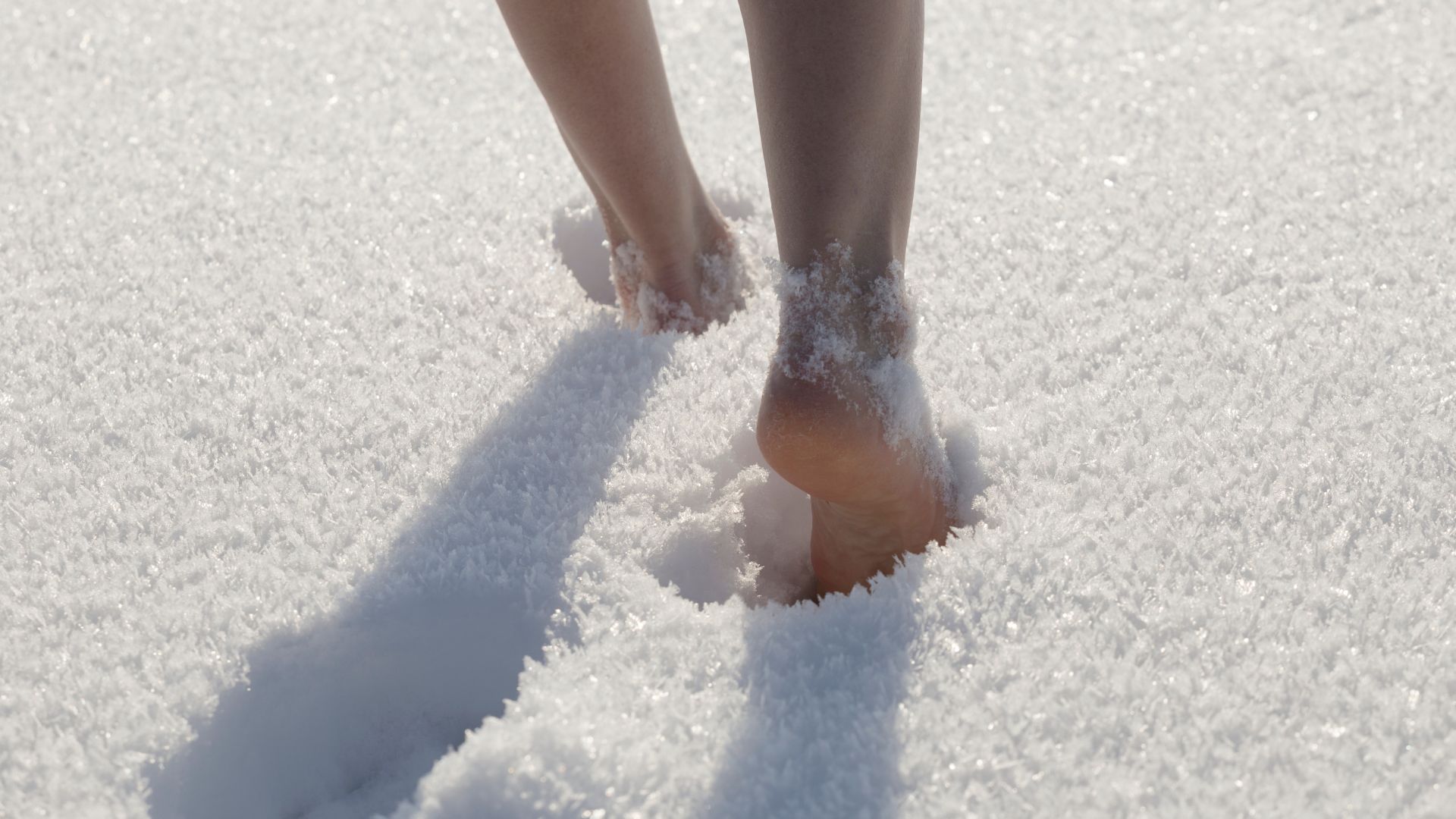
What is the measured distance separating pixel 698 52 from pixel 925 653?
97 centimetres

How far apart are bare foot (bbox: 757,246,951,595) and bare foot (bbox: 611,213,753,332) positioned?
0.26 m

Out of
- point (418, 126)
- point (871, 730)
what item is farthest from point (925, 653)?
point (418, 126)

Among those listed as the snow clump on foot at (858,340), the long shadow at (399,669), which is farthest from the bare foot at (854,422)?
the long shadow at (399,669)

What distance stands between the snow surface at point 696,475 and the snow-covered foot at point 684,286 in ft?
0.11

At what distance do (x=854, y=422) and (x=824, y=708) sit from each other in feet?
0.61

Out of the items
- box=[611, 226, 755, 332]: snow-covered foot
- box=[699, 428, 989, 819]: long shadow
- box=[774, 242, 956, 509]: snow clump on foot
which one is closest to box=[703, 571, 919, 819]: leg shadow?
box=[699, 428, 989, 819]: long shadow

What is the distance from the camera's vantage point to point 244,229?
118 centimetres

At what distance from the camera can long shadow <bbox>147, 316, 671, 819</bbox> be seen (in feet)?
2.44

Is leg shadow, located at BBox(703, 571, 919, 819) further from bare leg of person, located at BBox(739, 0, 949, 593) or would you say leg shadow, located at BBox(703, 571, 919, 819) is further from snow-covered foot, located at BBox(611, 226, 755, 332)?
snow-covered foot, located at BBox(611, 226, 755, 332)

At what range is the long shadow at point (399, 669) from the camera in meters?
0.74

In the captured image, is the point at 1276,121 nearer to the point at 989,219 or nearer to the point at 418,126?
the point at 989,219

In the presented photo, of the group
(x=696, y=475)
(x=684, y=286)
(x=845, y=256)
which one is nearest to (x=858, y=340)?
(x=845, y=256)

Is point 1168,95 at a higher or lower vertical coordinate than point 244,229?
lower

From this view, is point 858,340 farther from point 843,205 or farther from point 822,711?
point 822,711
